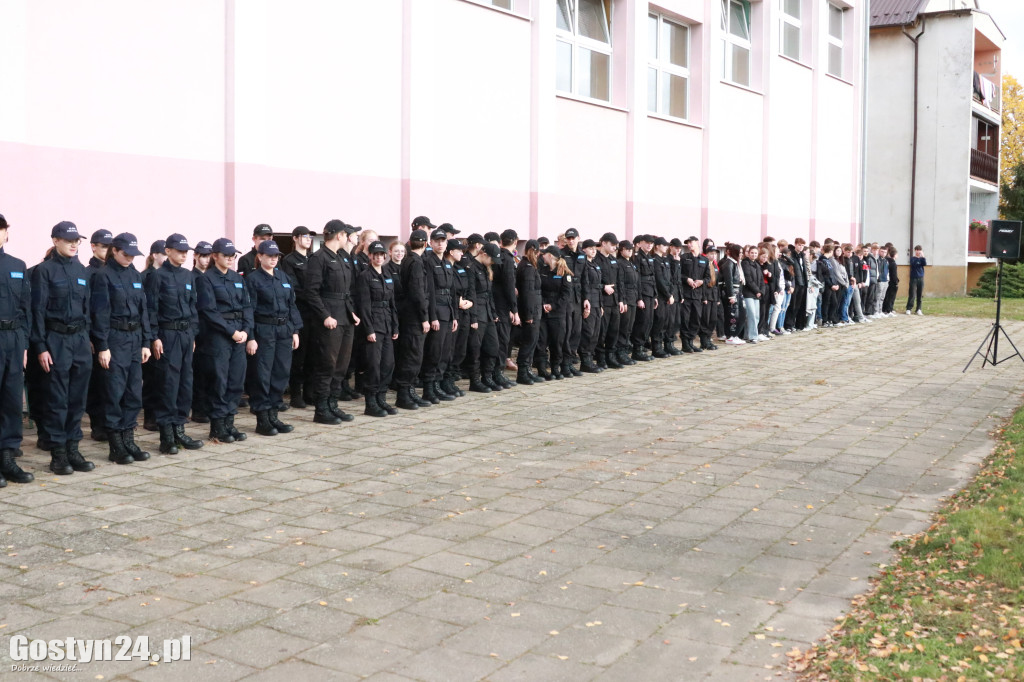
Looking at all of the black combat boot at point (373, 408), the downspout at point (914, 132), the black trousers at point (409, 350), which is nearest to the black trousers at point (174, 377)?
the black combat boot at point (373, 408)

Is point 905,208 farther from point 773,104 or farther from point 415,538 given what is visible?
point 415,538

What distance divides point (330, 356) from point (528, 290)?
3.73 meters

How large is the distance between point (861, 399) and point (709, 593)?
8.18 metres

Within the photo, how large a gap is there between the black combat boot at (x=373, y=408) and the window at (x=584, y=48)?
9460mm

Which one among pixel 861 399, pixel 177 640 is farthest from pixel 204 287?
pixel 861 399

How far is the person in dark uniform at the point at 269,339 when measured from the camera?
10320 millimetres

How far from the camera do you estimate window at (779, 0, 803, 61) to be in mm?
27661

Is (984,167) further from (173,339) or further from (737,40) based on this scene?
(173,339)

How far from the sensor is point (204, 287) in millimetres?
9945

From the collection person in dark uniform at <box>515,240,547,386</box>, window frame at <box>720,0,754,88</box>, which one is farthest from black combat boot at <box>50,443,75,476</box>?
window frame at <box>720,0,754,88</box>

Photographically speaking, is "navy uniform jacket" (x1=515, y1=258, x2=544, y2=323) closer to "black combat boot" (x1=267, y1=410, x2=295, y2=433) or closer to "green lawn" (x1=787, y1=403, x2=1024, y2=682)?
"black combat boot" (x1=267, y1=410, x2=295, y2=433)

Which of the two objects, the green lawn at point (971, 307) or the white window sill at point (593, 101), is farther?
the green lawn at point (971, 307)

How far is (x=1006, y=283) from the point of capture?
4153 cm

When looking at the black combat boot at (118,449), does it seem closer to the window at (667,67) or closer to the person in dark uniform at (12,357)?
the person in dark uniform at (12,357)
